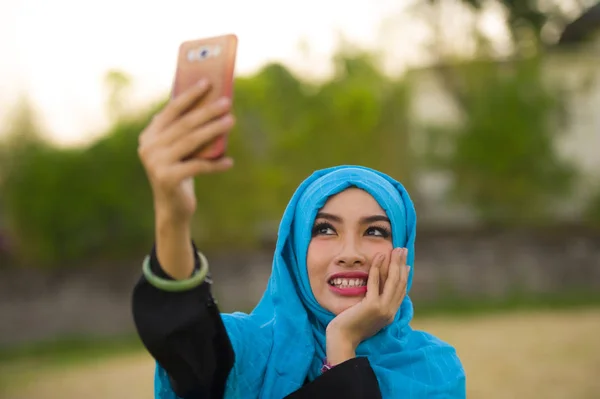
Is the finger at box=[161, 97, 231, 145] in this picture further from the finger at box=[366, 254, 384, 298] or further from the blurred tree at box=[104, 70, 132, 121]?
the blurred tree at box=[104, 70, 132, 121]

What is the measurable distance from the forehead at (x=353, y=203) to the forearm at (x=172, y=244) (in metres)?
0.69

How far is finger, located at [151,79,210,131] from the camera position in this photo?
4.14 feet

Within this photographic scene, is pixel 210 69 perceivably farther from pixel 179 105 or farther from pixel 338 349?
pixel 338 349

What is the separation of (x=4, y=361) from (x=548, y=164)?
864 cm

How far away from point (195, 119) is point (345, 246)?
0.80m

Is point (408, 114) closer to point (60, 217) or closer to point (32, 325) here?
point (60, 217)

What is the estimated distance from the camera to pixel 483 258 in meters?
11.9

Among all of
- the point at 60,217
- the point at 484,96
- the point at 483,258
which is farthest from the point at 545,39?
the point at 60,217

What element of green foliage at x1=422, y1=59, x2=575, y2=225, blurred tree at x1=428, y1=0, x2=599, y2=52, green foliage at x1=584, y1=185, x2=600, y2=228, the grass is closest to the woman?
blurred tree at x1=428, y1=0, x2=599, y2=52

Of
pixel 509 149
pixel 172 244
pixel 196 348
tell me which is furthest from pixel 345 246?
pixel 509 149

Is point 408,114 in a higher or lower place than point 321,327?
higher

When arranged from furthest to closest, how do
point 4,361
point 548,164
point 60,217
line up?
point 548,164 < point 60,217 < point 4,361

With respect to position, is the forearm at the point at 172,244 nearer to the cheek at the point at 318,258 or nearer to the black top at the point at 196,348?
the black top at the point at 196,348

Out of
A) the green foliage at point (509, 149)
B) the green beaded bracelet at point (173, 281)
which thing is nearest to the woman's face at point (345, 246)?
the green beaded bracelet at point (173, 281)
